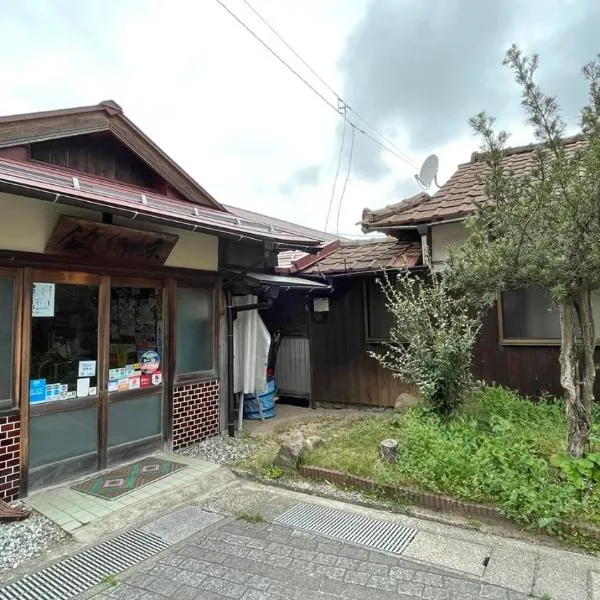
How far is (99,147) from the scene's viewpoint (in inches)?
209

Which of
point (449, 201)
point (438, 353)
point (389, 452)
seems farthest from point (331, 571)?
point (449, 201)

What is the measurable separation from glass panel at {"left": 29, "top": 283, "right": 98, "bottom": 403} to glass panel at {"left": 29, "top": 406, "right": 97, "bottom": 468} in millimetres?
212

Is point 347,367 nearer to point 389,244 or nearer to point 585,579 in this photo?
point 389,244

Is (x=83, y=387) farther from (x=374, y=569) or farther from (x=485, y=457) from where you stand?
(x=485, y=457)

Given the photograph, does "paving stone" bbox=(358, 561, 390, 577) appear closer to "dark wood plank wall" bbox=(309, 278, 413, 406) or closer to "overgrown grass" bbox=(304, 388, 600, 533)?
"overgrown grass" bbox=(304, 388, 600, 533)

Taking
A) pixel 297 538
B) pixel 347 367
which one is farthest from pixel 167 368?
pixel 347 367

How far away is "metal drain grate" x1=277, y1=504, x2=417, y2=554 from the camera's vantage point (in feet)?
11.2

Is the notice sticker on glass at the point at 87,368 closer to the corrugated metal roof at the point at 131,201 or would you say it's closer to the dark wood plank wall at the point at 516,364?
the corrugated metal roof at the point at 131,201

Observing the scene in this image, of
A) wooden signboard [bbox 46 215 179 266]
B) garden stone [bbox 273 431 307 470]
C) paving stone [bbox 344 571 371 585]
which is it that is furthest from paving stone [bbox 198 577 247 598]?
wooden signboard [bbox 46 215 179 266]

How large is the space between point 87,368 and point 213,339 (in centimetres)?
190

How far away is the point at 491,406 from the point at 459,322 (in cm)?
132

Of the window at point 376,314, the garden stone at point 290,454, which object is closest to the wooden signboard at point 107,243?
the garden stone at point 290,454

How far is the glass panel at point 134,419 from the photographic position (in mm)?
5061

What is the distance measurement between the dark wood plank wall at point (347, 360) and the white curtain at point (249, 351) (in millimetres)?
1662
